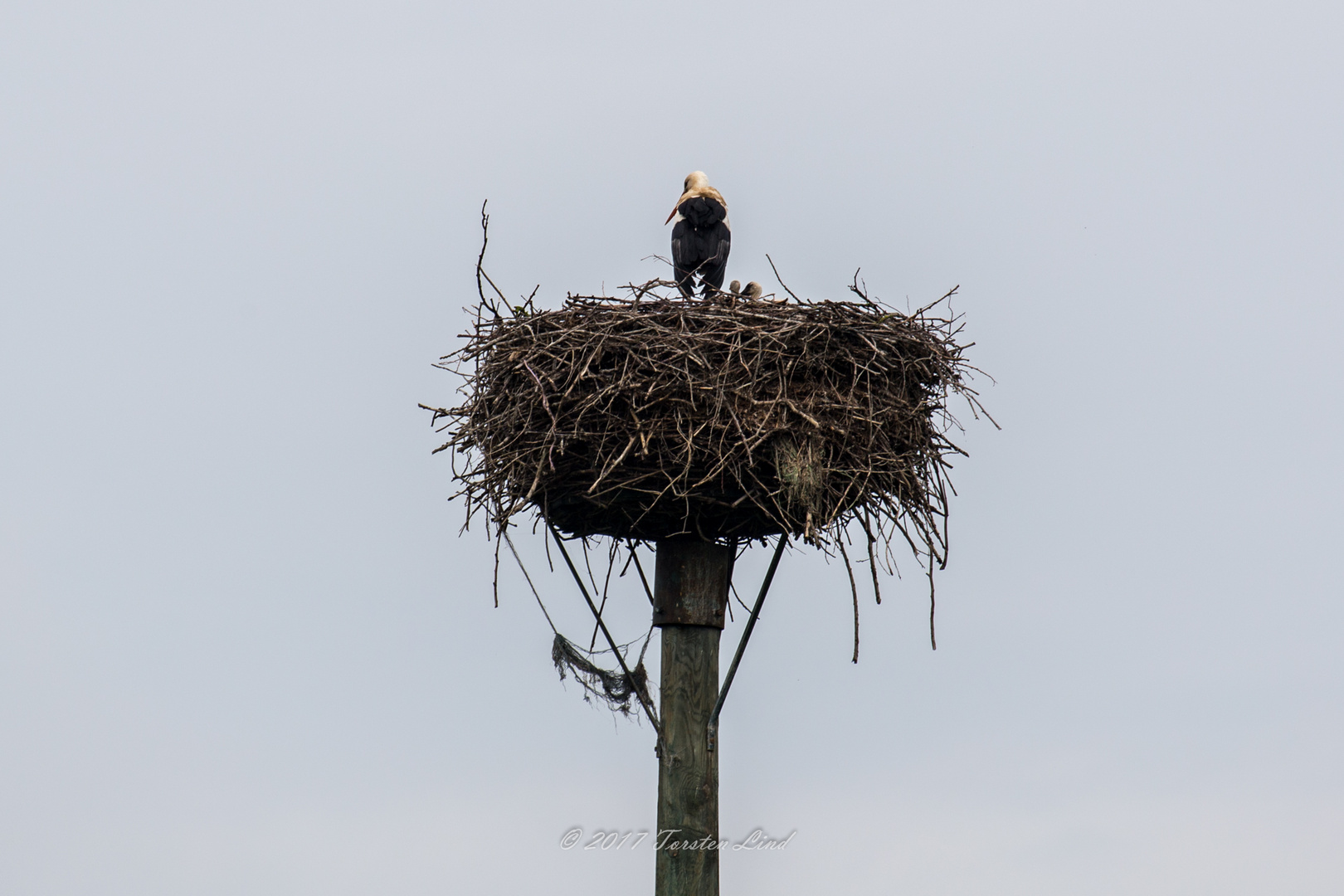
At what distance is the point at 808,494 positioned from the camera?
687cm

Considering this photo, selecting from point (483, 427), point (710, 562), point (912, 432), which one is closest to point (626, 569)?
point (710, 562)

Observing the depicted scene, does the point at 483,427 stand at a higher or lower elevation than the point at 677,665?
higher

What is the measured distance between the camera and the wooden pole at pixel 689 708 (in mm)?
6930

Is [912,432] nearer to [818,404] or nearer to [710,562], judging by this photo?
[818,404]

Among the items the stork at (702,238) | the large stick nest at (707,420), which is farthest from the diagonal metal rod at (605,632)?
the stork at (702,238)

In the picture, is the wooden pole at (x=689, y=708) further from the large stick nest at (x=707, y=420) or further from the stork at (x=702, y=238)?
the stork at (x=702, y=238)

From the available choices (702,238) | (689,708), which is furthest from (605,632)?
(702,238)

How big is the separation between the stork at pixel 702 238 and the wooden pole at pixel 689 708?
328cm

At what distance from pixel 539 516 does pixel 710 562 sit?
3.08 feet

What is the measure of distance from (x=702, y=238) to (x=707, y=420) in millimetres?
3616

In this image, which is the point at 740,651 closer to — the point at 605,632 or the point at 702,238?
the point at 605,632

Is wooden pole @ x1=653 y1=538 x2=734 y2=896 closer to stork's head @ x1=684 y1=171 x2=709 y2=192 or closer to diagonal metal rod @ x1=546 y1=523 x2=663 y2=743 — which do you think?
diagonal metal rod @ x1=546 y1=523 x2=663 y2=743

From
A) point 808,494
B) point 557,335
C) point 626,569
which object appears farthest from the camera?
point 626,569

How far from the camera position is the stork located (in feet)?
33.4
